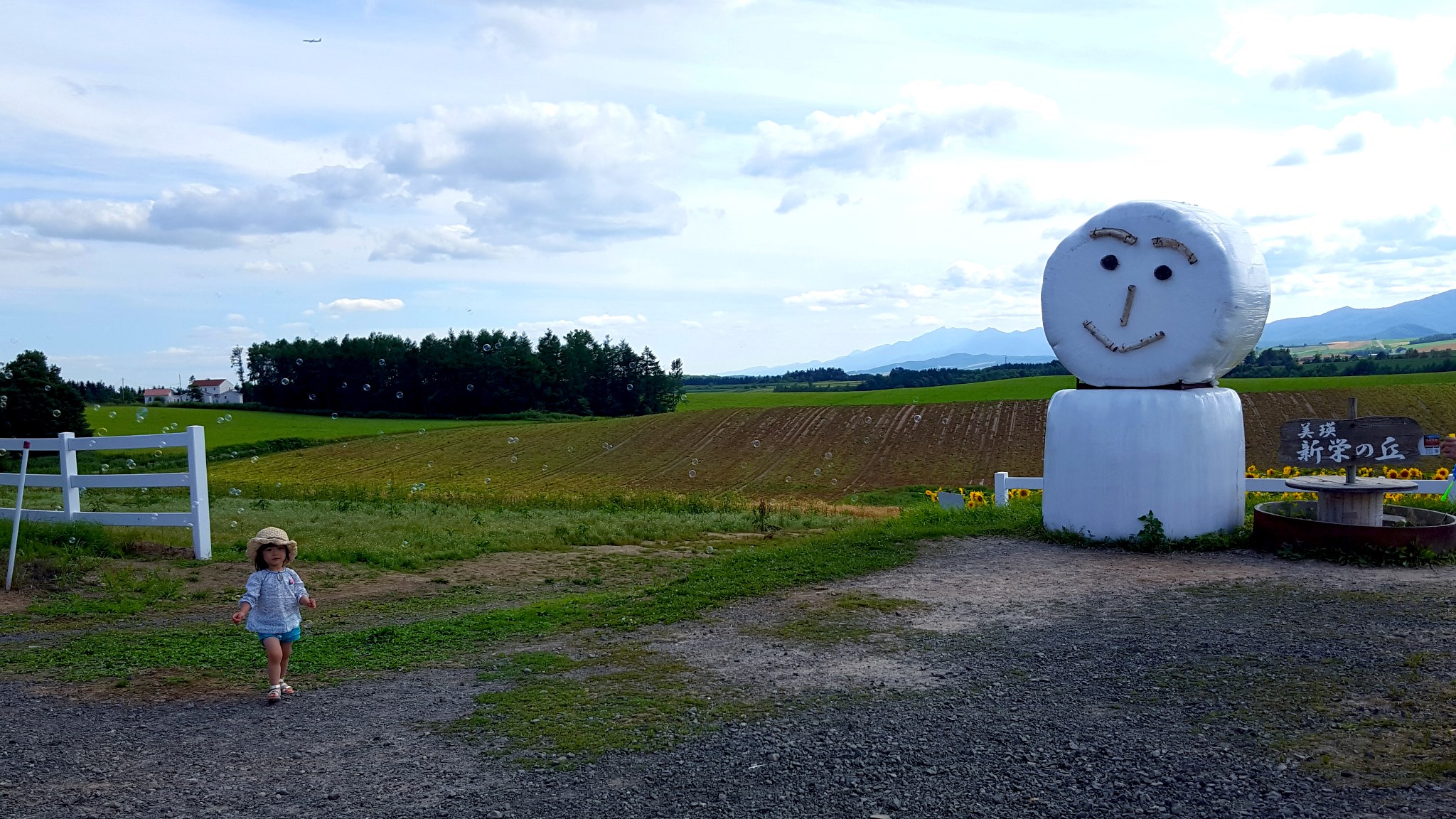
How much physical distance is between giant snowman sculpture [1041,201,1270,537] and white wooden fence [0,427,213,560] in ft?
30.8

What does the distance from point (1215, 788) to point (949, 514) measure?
9.22 metres

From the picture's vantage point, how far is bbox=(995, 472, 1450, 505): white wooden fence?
1196 cm

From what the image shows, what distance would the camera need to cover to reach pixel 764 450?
39031mm

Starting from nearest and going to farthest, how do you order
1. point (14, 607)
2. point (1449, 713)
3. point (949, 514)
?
point (1449, 713)
point (14, 607)
point (949, 514)

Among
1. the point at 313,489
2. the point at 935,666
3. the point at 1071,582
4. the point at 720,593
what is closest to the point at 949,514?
the point at 1071,582

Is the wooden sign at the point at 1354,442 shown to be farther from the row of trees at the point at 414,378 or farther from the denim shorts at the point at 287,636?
the row of trees at the point at 414,378

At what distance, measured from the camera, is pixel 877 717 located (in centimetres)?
513

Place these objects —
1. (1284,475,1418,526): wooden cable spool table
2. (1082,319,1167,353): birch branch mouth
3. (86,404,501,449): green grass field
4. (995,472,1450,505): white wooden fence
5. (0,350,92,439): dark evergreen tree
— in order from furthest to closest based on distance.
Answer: (86,404,501,449): green grass field
(0,350,92,439): dark evergreen tree
(995,472,1450,505): white wooden fence
(1082,319,1167,353): birch branch mouth
(1284,475,1418,526): wooden cable spool table

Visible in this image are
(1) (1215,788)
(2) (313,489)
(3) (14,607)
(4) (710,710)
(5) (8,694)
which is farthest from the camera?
(2) (313,489)

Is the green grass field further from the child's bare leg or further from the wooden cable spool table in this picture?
the wooden cable spool table

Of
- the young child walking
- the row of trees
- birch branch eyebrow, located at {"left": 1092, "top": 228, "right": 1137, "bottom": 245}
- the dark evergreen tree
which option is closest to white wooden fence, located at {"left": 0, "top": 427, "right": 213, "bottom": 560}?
the young child walking

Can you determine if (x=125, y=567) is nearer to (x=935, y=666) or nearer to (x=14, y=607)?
(x=14, y=607)

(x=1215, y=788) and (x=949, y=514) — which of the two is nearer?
(x=1215, y=788)

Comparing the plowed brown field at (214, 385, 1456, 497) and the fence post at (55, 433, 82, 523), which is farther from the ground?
the fence post at (55, 433, 82, 523)
